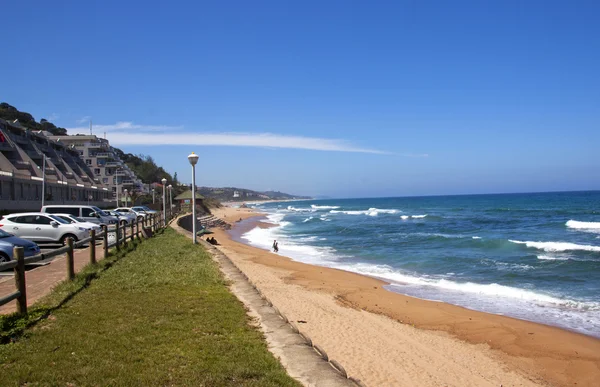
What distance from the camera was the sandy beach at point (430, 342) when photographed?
817cm

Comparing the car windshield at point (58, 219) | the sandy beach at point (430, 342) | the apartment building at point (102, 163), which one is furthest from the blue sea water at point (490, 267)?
the apartment building at point (102, 163)

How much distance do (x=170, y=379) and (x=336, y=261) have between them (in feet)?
66.6

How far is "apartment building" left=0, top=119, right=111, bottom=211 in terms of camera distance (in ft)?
132

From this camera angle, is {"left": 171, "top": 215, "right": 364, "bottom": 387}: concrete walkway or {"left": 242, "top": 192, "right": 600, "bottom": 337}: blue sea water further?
{"left": 242, "top": 192, "right": 600, "bottom": 337}: blue sea water

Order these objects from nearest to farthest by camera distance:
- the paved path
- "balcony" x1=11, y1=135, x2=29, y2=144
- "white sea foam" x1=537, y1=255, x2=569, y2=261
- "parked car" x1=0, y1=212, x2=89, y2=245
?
1. the paved path
2. "parked car" x1=0, y1=212, x2=89, y2=245
3. "white sea foam" x1=537, y1=255, x2=569, y2=261
4. "balcony" x1=11, y1=135, x2=29, y2=144

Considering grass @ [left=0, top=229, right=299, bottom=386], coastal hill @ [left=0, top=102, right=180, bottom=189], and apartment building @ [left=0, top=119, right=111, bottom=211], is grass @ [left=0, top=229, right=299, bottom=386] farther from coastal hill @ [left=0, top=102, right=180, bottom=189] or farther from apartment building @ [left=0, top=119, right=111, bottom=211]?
coastal hill @ [left=0, top=102, right=180, bottom=189]

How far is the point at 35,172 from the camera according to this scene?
49.0 meters

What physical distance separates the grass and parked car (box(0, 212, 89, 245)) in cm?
881

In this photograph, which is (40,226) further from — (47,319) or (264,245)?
(264,245)

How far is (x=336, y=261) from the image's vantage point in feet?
81.5

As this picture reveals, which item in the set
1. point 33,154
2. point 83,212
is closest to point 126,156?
point 33,154

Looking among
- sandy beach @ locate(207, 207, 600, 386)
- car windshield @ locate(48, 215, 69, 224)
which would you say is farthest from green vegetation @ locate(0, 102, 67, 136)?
sandy beach @ locate(207, 207, 600, 386)

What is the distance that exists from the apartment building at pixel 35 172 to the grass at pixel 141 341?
33424mm

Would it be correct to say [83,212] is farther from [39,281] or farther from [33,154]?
[33,154]
